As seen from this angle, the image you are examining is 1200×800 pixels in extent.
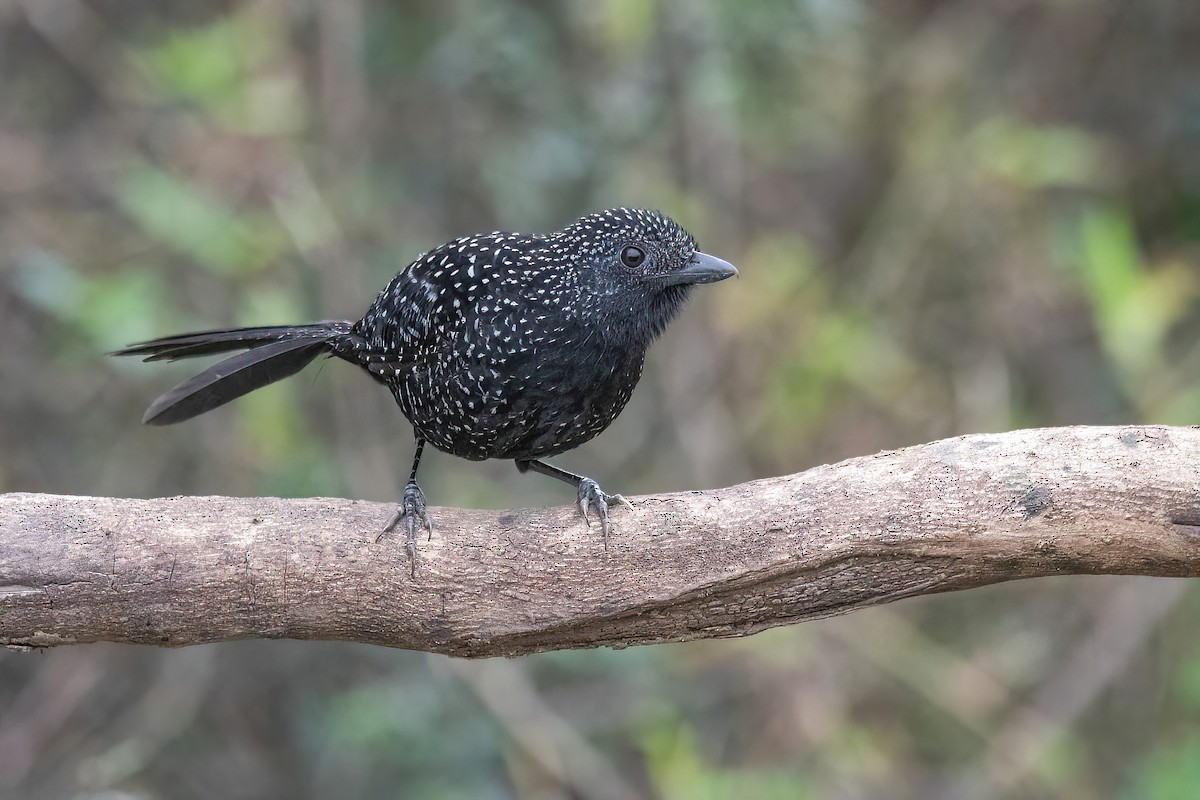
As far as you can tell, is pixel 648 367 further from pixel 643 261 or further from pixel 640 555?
pixel 640 555

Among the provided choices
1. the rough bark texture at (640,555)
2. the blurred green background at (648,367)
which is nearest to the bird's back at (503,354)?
the rough bark texture at (640,555)

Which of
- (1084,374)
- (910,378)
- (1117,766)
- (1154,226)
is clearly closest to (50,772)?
(910,378)

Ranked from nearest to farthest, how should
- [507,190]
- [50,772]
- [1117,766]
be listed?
1. [50,772]
2. [507,190]
3. [1117,766]

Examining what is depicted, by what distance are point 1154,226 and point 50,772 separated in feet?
22.5

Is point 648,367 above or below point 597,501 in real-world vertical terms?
above

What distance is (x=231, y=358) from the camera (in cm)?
375

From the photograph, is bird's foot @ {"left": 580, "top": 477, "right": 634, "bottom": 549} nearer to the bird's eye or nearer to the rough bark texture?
the rough bark texture

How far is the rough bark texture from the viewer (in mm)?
2809

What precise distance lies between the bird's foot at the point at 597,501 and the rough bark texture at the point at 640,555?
0.12 ft

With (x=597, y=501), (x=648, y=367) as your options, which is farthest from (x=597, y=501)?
(x=648, y=367)

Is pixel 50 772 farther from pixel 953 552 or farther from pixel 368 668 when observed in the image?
pixel 953 552

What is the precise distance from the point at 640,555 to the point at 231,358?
1.58 m

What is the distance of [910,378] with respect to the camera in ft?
21.8

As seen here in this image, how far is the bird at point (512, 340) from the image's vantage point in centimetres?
338
